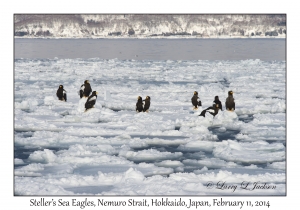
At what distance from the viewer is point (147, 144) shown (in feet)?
34.8

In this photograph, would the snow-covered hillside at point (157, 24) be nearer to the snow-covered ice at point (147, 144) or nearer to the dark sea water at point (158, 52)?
the dark sea water at point (158, 52)

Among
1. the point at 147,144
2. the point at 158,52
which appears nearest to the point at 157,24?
the point at 158,52

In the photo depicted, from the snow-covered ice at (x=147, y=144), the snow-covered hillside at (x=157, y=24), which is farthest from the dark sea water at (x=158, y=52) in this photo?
the snow-covered ice at (x=147, y=144)

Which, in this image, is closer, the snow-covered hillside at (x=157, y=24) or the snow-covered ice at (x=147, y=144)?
the snow-covered ice at (x=147, y=144)

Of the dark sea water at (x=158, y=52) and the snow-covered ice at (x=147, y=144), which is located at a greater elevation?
the dark sea water at (x=158, y=52)

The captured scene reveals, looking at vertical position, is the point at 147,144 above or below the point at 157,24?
below

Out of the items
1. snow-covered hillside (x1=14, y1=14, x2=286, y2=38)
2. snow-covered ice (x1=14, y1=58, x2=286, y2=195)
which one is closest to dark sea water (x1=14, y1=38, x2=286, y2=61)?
snow-covered hillside (x1=14, y1=14, x2=286, y2=38)

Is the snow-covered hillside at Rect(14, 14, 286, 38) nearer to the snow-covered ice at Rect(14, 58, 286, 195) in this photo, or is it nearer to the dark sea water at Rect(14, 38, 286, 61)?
the dark sea water at Rect(14, 38, 286, 61)

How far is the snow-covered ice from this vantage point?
26.0ft

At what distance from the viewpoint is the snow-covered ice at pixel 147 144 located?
792 centimetres

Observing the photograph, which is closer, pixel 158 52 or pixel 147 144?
pixel 147 144

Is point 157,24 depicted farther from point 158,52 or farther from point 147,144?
point 147,144
